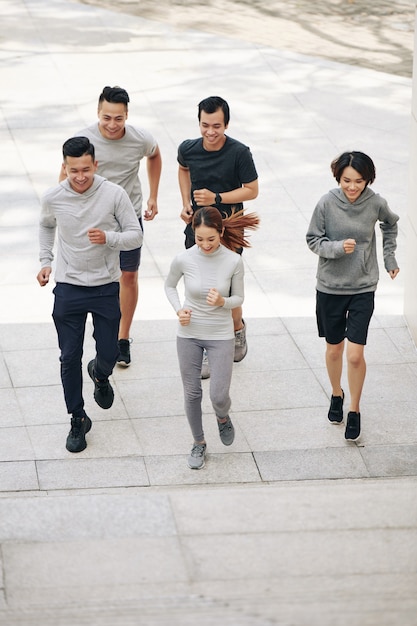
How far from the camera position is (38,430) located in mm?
6992

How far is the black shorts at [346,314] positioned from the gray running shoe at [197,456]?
1102 millimetres

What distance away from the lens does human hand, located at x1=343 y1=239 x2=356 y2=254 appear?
6.50m

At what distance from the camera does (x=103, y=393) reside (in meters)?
7.14

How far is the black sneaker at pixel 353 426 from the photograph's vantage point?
6.94m

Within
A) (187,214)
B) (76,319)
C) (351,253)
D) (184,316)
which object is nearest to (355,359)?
(351,253)

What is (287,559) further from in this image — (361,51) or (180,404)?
(361,51)

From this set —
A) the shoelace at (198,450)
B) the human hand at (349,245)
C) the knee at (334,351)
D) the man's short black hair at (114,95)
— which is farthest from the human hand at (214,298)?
the man's short black hair at (114,95)

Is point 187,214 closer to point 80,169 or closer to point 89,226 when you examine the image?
point 89,226

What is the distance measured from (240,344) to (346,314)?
1262 mm

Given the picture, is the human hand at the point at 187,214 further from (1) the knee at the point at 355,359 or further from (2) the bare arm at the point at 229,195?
(1) the knee at the point at 355,359

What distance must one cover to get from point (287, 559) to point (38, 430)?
7.97ft

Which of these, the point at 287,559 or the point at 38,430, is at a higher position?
the point at 287,559

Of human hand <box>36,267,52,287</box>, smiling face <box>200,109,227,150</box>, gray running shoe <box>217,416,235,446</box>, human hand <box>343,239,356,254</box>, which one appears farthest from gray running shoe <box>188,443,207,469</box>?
smiling face <box>200,109,227,150</box>

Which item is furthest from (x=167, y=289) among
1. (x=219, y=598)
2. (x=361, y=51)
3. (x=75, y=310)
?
(x=361, y=51)
